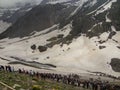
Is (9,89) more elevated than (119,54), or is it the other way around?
(119,54)

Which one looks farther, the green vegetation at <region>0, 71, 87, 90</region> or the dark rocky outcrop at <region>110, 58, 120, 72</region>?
the dark rocky outcrop at <region>110, 58, 120, 72</region>

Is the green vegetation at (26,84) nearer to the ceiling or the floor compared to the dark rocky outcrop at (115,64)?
nearer to the floor

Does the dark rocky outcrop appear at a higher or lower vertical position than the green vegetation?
higher

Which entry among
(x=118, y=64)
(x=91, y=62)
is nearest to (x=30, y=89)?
(x=118, y=64)

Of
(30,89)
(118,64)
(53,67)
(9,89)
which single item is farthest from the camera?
(53,67)

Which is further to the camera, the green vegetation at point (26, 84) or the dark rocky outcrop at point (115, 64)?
the dark rocky outcrop at point (115, 64)

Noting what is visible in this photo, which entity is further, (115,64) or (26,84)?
(115,64)

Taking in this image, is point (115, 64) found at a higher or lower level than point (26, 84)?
higher

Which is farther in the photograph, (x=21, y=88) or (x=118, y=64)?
(x=118, y=64)

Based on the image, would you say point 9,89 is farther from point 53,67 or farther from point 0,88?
point 53,67

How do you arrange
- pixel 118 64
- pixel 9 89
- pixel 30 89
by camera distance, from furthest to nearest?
pixel 118 64 < pixel 30 89 < pixel 9 89
